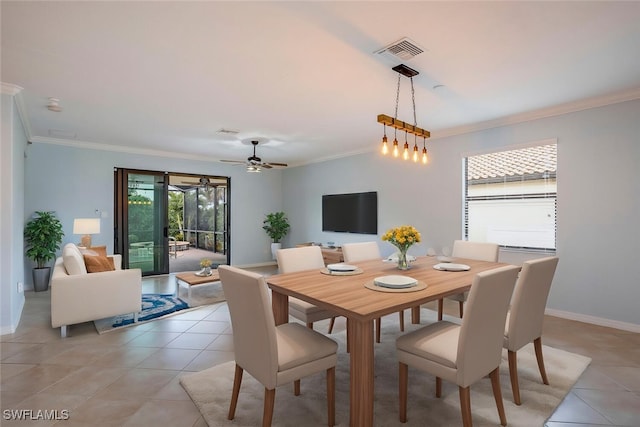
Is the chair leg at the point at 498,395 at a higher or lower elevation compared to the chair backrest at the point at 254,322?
lower

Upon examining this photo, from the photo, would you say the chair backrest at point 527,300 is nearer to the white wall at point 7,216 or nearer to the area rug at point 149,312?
the area rug at point 149,312

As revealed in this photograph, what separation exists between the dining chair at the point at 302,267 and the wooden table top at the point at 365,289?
1.10 feet

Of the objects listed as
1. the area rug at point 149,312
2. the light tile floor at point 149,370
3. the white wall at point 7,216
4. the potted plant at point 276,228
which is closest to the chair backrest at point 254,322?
the light tile floor at point 149,370

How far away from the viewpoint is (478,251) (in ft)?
11.3

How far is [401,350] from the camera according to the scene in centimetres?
193

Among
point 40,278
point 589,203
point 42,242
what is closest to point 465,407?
point 589,203

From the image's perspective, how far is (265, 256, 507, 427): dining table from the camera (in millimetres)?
1618

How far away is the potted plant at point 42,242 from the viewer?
4789 millimetres

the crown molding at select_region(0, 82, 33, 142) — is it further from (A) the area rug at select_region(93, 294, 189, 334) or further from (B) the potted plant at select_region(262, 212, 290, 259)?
(B) the potted plant at select_region(262, 212, 290, 259)

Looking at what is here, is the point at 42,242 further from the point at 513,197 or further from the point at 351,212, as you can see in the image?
the point at 513,197

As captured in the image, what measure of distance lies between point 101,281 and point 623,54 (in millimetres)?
5241

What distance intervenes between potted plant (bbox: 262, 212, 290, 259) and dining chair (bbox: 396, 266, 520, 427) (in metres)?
5.86

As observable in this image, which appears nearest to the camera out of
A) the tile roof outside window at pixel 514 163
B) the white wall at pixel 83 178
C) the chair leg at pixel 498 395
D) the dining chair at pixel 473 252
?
the chair leg at pixel 498 395

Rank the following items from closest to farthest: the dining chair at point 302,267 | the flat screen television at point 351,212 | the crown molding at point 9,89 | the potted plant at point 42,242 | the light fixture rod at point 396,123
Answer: the light fixture rod at point 396,123 < the dining chair at point 302,267 < the crown molding at point 9,89 < the potted plant at point 42,242 < the flat screen television at point 351,212
